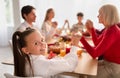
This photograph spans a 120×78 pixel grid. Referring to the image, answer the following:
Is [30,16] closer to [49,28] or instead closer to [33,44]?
[49,28]

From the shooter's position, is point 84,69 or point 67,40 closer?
point 84,69

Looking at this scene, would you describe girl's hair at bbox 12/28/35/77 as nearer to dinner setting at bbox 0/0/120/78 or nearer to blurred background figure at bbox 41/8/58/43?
dinner setting at bbox 0/0/120/78

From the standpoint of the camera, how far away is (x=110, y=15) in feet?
5.80

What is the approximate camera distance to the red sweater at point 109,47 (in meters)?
1.69

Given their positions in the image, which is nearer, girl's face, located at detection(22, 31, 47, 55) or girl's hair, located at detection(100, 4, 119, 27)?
girl's face, located at detection(22, 31, 47, 55)

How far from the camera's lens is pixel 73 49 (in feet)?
5.02

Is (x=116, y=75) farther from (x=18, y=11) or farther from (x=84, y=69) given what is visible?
(x=18, y=11)

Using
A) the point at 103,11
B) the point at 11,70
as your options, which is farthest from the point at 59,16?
the point at 103,11

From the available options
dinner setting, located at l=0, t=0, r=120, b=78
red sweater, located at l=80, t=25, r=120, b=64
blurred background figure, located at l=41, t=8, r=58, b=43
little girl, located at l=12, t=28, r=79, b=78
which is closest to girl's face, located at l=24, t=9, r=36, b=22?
dinner setting, located at l=0, t=0, r=120, b=78

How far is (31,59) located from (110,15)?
825mm

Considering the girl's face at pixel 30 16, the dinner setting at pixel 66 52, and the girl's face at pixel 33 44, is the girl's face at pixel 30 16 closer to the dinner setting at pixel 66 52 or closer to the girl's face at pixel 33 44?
the dinner setting at pixel 66 52

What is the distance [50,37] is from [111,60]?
968 millimetres

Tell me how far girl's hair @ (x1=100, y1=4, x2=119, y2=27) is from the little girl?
614 millimetres

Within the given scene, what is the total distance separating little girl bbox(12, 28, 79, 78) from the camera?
1.35 m
